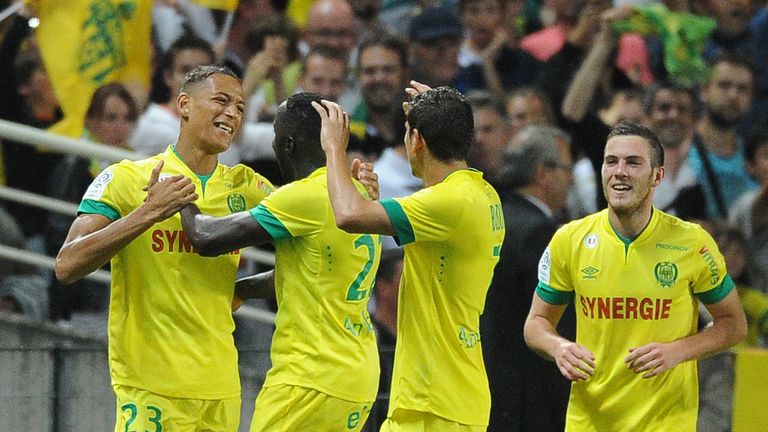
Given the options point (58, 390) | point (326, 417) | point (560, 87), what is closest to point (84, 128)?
point (58, 390)

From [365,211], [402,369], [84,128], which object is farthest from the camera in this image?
[84,128]

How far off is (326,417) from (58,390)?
8.37ft

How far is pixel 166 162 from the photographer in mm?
5762

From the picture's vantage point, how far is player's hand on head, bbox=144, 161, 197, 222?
5.25m

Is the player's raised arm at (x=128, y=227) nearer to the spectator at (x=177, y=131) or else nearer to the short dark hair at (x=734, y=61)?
the spectator at (x=177, y=131)

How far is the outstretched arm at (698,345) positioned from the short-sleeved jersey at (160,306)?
1.72m

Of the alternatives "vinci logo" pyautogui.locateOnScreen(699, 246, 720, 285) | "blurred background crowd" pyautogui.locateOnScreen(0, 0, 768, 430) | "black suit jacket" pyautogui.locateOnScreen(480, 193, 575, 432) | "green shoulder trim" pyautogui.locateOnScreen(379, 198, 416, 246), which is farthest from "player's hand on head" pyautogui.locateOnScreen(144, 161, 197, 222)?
"blurred background crowd" pyautogui.locateOnScreen(0, 0, 768, 430)

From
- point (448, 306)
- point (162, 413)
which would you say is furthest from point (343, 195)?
point (162, 413)

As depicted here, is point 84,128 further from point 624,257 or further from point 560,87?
point 624,257

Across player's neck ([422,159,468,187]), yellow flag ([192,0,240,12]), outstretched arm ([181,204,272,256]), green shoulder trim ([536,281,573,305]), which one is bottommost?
green shoulder trim ([536,281,573,305])

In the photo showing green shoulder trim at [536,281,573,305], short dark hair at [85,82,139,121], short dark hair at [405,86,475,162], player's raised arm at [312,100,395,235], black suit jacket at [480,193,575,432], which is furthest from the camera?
short dark hair at [85,82,139,121]

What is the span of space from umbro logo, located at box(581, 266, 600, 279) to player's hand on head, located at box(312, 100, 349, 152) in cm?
124

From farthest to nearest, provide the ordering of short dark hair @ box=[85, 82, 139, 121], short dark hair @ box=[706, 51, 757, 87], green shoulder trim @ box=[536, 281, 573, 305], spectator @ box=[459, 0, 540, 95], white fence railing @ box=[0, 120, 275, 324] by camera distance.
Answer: short dark hair @ box=[706, 51, 757, 87] → spectator @ box=[459, 0, 540, 95] → short dark hair @ box=[85, 82, 139, 121] → white fence railing @ box=[0, 120, 275, 324] → green shoulder trim @ box=[536, 281, 573, 305]

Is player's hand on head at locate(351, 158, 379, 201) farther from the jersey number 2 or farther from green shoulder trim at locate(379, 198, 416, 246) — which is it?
green shoulder trim at locate(379, 198, 416, 246)
